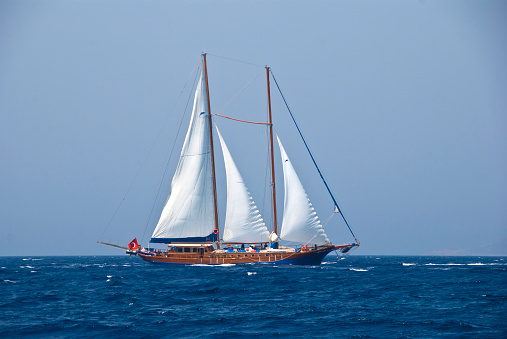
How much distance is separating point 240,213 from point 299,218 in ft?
22.7

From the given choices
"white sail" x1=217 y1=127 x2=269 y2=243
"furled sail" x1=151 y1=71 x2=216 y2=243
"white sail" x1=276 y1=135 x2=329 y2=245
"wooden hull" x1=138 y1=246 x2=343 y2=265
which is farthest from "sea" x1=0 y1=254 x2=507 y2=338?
"furled sail" x1=151 y1=71 x2=216 y2=243

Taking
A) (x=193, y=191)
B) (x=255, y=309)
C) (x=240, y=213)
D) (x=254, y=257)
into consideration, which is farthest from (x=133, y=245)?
(x=255, y=309)

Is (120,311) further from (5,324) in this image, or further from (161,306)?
(5,324)

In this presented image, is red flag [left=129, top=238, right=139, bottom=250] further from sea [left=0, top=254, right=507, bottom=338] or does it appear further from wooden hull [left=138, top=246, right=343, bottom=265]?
sea [left=0, top=254, right=507, bottom=338]

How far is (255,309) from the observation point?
32.9 m

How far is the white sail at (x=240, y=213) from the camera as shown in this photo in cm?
7000

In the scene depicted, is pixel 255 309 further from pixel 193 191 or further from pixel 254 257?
pixel 193 191

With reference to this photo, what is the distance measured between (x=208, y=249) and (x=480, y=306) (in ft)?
142

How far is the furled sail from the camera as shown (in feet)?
238

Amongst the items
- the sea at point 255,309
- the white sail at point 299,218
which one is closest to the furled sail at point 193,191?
the white sail at point 299,218

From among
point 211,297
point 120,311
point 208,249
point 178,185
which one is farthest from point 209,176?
point 120,311

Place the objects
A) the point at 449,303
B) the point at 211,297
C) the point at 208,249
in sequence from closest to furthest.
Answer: the point at 449,303 < the point at 211,297 < the point at 208,249

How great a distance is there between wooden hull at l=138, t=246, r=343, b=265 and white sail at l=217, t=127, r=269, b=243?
221cm

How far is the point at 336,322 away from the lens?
28906 millimetres
